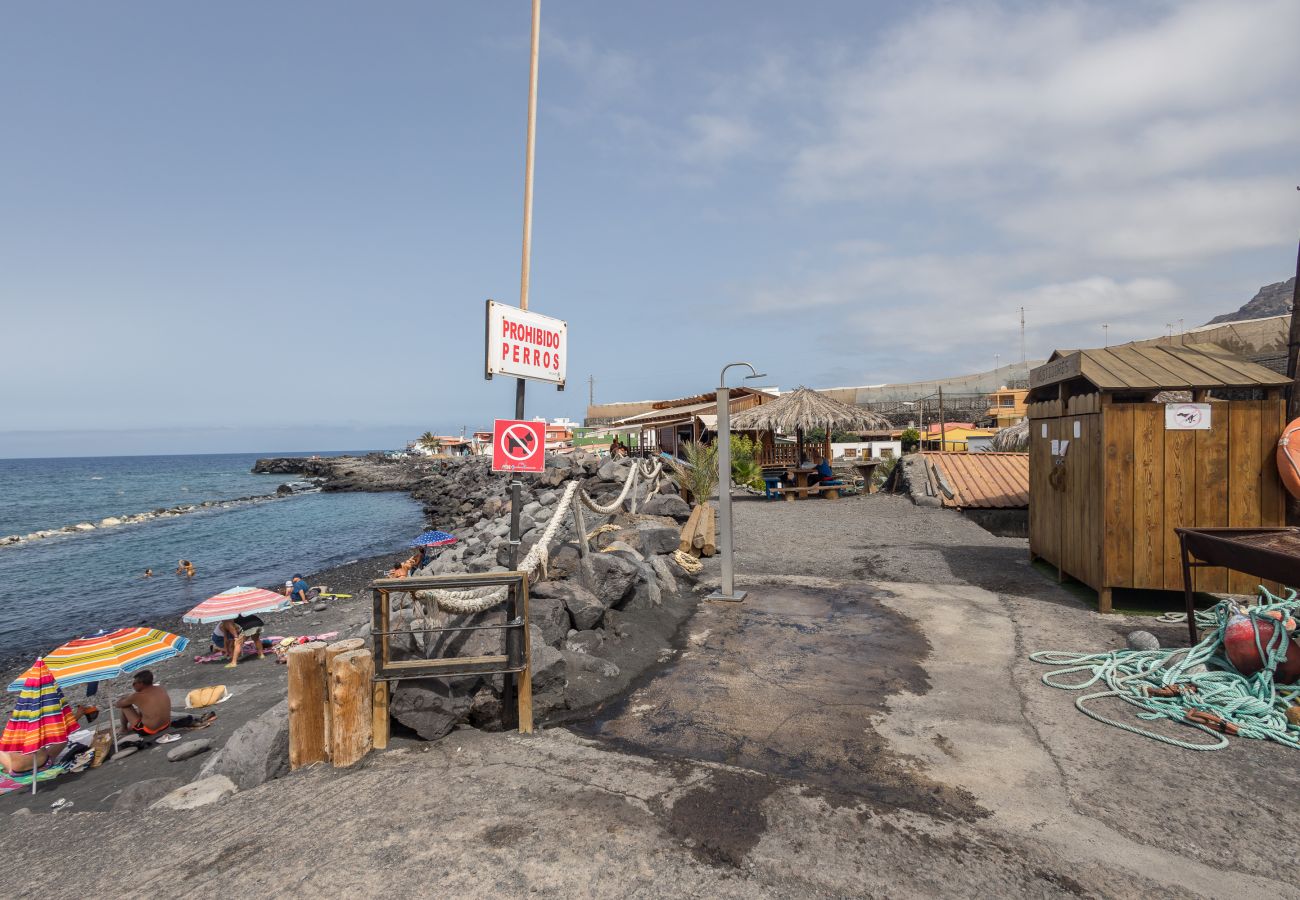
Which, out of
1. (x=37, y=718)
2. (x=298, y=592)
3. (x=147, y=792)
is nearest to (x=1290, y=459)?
(x=147, y=792)

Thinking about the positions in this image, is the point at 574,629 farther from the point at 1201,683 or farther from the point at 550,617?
the point at 1201,683

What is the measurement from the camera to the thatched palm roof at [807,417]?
17703 mm

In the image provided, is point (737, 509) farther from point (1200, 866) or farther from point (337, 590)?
point (1200, 866)

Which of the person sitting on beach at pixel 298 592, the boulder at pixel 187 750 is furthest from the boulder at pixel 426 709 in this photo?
the person sitting on beach at pixel 298 592

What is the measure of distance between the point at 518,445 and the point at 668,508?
8.16 meters

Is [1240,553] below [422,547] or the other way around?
the other way around

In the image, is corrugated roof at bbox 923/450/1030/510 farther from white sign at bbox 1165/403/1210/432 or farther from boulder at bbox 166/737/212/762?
boulder at bbox 166/737/212/762

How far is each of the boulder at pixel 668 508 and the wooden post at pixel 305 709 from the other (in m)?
8.85

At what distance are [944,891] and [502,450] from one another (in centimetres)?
352

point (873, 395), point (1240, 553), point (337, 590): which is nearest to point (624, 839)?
point (1240, 553)

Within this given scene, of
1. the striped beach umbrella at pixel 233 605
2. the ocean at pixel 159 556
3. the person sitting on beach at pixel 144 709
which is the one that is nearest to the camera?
the person sitting on beach at pixel 144 709

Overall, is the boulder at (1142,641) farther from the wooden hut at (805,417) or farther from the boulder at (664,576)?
the wooden hut at (805,417)

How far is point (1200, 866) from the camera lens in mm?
2756

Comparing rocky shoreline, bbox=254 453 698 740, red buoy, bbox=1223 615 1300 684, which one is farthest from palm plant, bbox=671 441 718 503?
red buoy, bbox=1223 615 1300 684
